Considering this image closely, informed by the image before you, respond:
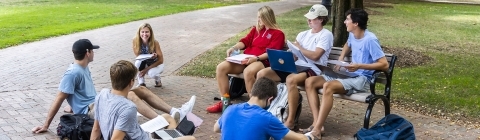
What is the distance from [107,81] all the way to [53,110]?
3.23 m

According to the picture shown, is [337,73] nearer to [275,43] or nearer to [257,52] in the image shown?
[275,43]

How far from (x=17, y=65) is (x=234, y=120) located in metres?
7.23

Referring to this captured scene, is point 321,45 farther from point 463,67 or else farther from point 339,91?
point 463,67

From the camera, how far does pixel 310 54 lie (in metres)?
6.17

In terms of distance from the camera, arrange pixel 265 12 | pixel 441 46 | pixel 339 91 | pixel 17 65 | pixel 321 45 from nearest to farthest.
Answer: pixel 339 91
pixel 321 45
pixel 265 12
pixel 17 65
pixel 441 46

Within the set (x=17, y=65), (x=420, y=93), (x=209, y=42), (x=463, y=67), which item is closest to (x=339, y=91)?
(x=420, y=93)

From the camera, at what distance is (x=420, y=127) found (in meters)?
6.31

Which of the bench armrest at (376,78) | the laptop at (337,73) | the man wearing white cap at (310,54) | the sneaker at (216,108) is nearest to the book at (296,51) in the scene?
the man wearing white cap at (310,54)

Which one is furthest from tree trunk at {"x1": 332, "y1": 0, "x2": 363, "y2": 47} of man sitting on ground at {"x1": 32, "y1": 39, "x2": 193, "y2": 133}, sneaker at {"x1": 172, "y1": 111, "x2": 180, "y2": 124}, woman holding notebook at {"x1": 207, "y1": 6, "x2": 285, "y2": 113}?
sneaker at {"x1": 172, "y1": 111, "x2": 180, "y2": 124}

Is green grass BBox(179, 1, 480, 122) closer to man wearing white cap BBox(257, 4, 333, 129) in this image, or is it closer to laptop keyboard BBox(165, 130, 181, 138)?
man wearing white cap BBox(257, 4, 333, 129)

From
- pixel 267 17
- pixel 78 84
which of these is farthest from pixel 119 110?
pixel 267 17

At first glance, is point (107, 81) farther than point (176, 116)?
Yes

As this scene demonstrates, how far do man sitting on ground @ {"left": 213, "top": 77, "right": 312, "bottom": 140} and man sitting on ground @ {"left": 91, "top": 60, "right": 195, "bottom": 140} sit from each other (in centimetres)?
66

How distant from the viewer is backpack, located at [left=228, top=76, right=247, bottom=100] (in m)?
7.36
